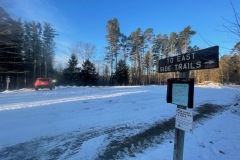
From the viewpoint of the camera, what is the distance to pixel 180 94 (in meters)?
3.53

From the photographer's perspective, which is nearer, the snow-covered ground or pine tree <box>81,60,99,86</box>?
the snow-covered ground

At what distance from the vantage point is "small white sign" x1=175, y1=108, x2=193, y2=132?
131 inches

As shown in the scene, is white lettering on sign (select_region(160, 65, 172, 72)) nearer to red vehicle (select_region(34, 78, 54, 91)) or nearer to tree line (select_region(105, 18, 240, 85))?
red vehicle (select_region(34, 78, 54, 91))

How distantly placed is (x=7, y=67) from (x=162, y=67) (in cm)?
3723

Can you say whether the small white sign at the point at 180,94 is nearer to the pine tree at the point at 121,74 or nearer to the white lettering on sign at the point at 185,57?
the white lettering on sign at the point at 185,57

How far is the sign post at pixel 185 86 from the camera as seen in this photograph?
316cm

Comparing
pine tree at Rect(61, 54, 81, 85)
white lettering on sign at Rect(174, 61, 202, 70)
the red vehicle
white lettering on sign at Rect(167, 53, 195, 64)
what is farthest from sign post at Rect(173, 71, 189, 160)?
pine tree at Rect(61, 54, 81, 85)

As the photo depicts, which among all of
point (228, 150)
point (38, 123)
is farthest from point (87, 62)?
point (228, 150)

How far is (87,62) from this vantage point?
46.9 metres

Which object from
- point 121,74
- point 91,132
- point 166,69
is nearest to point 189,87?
point 166,69

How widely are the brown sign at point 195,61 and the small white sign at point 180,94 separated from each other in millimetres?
314

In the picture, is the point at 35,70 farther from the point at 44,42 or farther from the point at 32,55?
the point at 44,42

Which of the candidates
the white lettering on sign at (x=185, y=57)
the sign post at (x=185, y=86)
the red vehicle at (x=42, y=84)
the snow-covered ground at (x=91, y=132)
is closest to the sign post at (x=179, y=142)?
the sign post at (x=185, y=86)

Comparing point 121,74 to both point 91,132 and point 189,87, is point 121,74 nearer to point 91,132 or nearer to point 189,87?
point 91,132
